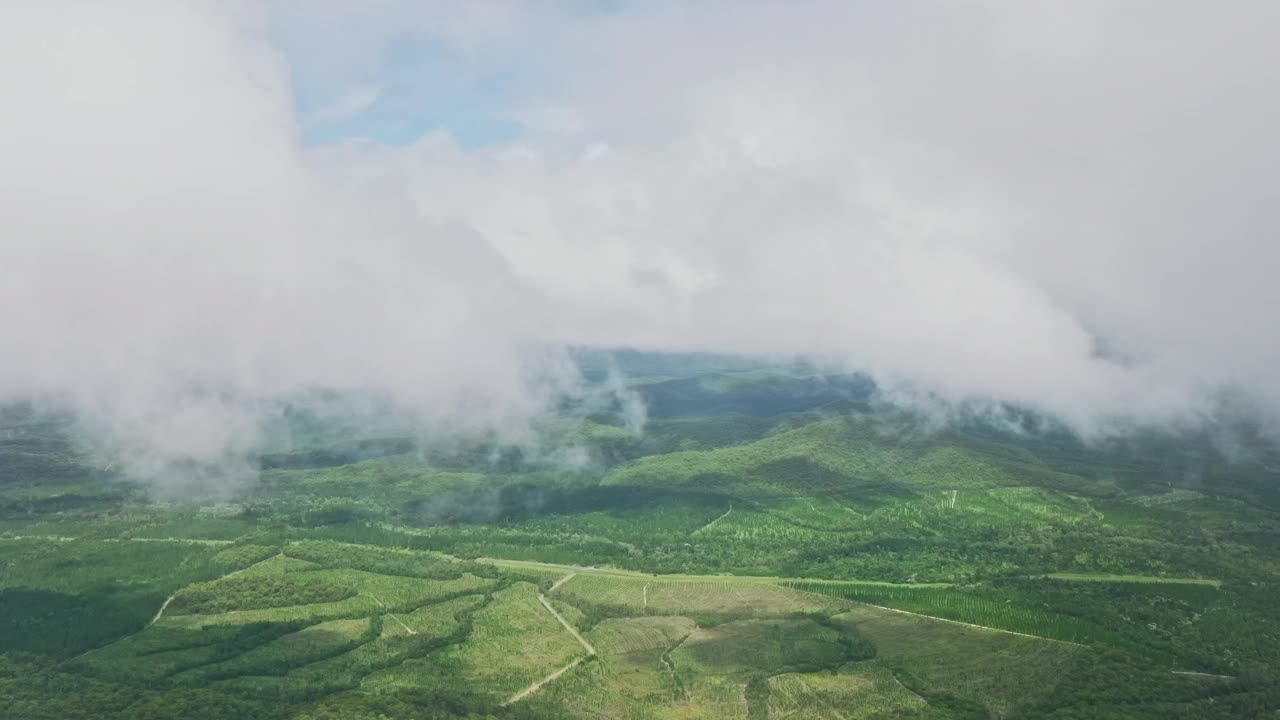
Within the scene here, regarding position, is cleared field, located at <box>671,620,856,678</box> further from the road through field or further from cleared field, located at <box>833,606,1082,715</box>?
the road through field

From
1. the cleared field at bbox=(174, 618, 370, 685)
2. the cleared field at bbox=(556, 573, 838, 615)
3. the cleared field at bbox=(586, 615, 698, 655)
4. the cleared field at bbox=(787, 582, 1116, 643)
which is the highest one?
the cleared field at bbox=(787, 582, 1116, 643)

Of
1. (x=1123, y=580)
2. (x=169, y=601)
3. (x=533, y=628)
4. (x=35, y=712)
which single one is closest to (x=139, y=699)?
(x=35, y=712)

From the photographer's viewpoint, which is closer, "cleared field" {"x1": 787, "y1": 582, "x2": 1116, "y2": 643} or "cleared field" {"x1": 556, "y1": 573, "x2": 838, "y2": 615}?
"cleared field" {"x1": 787, "y1": 582, "x2": 1116, "y2": 643}

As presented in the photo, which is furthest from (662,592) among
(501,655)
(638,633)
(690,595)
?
(501,655)

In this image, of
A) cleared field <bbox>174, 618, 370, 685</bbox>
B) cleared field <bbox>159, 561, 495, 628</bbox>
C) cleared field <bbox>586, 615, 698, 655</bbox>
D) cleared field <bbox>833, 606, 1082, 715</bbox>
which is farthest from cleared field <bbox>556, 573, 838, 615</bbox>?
cleared field <bbox>174, 618, 370, 685</bbox>

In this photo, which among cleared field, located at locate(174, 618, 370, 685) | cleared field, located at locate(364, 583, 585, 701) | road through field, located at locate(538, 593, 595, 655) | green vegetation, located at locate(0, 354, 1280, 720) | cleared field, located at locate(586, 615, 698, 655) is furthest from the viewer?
cleared field, located at locate(586, 615, 698, 655)

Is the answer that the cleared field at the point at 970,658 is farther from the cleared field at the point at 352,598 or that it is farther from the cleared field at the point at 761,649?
the cleared field at the point at 352,598

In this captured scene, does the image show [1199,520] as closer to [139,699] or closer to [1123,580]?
[1123,580]

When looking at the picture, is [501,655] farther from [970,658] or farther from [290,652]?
[970,658]
